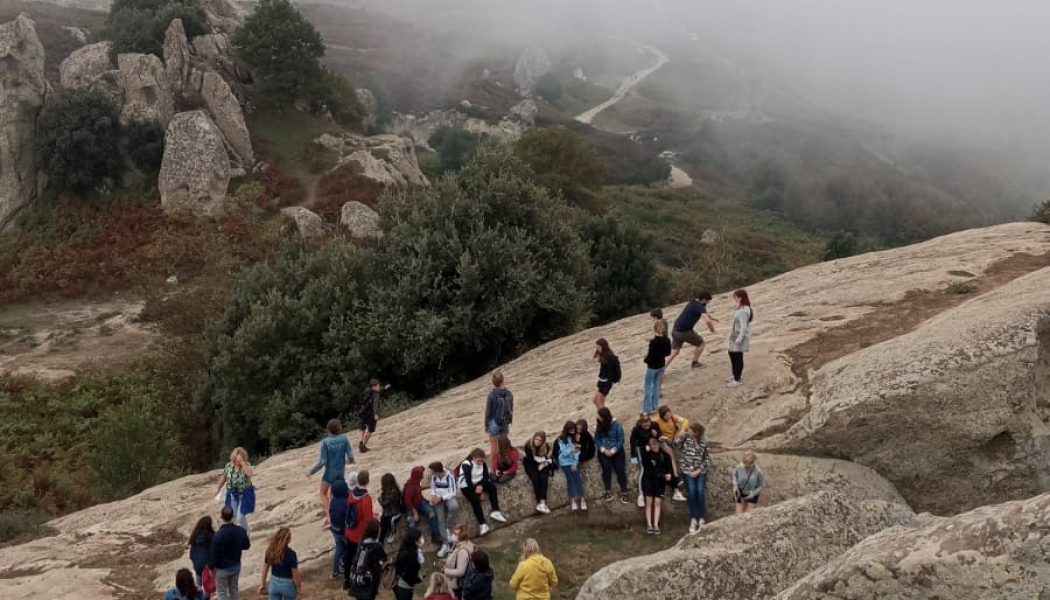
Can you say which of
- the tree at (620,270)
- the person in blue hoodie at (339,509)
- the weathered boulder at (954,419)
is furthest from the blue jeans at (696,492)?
the tree at (620,270)

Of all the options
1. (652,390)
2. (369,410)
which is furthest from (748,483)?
(369,410)

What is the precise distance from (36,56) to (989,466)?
2456 inches

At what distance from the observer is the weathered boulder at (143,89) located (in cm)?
5722

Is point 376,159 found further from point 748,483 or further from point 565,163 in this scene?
point 748,483

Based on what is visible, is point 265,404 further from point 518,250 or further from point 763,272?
point 763,272

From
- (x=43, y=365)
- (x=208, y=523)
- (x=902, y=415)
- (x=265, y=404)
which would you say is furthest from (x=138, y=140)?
(x=902, y=415)

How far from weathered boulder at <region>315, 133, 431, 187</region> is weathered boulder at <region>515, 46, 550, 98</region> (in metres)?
114

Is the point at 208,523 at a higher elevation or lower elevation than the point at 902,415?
lower

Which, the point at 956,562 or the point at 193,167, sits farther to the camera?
the point at 193,167

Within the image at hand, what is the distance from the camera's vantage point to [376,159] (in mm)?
63156

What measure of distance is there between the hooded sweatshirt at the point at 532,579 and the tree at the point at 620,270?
→ 99.1ft

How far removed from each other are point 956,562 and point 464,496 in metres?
9.77

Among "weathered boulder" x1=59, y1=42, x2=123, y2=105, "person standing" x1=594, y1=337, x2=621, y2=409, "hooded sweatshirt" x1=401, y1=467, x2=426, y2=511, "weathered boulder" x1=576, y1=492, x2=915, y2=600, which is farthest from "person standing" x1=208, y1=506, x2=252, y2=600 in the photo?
"weathered boulder" x1=59, y1=42, x2=123, y2=105

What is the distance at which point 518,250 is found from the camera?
95.7 ft
